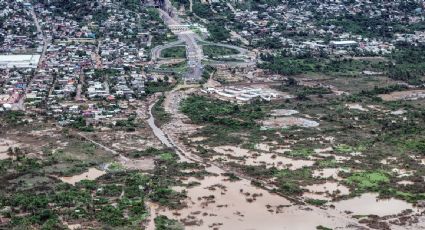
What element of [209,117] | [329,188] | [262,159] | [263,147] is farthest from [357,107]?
[329,188]

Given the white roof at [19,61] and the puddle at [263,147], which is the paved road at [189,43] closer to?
the white roof at [19,61]

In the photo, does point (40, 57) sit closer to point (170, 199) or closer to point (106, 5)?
point (106, 5)

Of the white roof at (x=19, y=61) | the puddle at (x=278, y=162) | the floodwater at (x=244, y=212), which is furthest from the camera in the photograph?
the white roof at (x=19, y=61)

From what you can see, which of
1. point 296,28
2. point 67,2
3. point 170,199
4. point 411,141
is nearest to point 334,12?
point 296,28

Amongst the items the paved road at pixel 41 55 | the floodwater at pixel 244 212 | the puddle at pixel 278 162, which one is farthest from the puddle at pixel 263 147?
the paved road at pixel 41 55

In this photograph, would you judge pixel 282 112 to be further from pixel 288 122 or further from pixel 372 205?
pixel 372 205

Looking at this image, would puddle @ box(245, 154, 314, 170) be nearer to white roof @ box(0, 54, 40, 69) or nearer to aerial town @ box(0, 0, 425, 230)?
aerial town @ box(0, 0, 425, 230)
